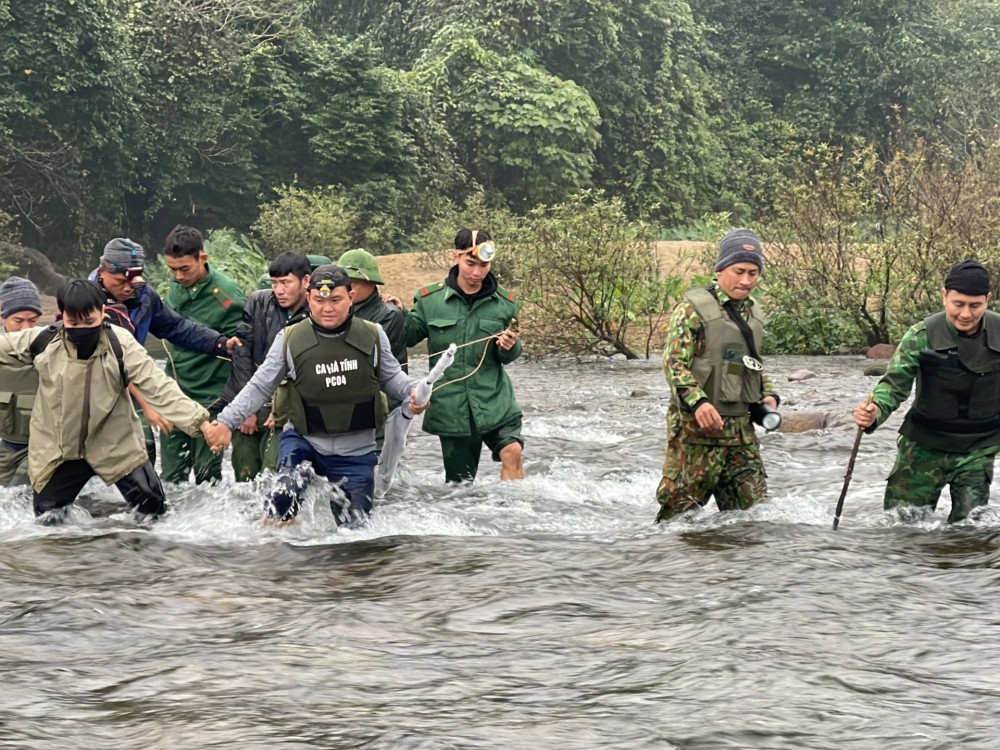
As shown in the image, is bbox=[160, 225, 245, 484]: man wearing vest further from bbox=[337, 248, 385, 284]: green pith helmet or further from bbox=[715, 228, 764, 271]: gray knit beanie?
bbox=[715, 228, 764, 271]: gray knit beanie

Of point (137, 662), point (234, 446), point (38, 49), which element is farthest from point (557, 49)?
point (137, 662)

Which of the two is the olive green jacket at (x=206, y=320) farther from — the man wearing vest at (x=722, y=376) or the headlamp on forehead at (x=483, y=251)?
the man wearing vest at (x=722, y=376)

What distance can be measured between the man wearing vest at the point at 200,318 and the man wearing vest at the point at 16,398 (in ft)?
3.05

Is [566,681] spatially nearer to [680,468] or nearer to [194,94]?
[680,468]

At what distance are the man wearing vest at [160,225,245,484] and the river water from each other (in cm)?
60

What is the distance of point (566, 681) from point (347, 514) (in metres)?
2.83

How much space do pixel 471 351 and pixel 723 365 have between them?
2.06 m

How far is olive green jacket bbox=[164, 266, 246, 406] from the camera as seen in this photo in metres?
9.63

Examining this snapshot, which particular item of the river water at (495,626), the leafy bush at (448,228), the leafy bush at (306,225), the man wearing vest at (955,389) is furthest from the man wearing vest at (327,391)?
the leafy bush at (306,225)

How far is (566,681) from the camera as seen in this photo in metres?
5.59

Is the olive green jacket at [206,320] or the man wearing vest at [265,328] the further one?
the olive green jacket at [206,320]

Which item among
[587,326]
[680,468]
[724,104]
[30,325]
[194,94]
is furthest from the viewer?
[724,104]

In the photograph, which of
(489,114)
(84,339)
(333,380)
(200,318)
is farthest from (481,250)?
(489,114)

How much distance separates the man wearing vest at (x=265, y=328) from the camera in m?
8.70
